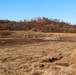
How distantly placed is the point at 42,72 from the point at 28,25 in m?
15.8

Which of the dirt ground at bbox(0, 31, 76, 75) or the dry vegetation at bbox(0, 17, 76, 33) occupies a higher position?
the dry vegetation at bbox(0, 17, 76, 33)

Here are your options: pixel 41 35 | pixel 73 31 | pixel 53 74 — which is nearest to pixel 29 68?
pixel 53 74

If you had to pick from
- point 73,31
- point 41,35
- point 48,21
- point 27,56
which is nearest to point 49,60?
point 27,56

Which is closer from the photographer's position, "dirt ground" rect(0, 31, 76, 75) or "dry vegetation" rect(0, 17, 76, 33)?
"dirt ground" rect(0, 31, 76, 75)

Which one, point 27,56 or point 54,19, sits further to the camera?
point 54,19

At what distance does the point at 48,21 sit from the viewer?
2573 cm

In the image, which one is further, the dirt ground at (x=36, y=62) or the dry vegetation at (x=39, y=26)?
the dry vegetation at (x=39, y=26)

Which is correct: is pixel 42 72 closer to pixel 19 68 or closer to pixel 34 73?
pixel 34 73

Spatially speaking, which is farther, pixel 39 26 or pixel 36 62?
pixel 39 26

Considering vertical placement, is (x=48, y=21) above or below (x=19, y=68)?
above

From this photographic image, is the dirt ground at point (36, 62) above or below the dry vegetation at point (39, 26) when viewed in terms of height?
below

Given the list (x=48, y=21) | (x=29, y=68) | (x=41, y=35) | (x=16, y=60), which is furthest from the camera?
(x=48, y=21)

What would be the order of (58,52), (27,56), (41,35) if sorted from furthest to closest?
1. (41,35)
2. (58,52)
3. (27,56)

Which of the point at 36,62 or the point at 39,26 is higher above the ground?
the point at 39,26
